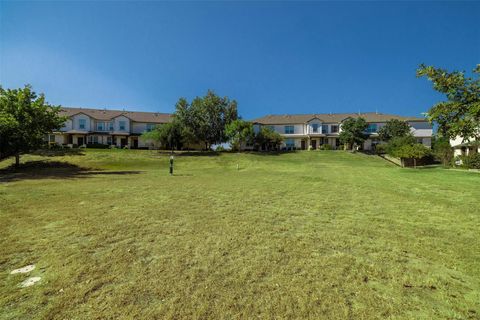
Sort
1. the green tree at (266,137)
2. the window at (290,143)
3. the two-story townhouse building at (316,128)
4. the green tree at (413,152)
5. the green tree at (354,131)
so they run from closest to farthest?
the green tree at (413,152)
the green tree at (354,131)
the green tree at (266,137)
the two-story townhouse building at (316,128)
the window at (290,143)

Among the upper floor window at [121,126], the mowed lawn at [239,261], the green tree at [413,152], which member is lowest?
the mowed lawn at [239,261]

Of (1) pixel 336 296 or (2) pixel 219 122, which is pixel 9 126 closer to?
(1) pixel 336 296

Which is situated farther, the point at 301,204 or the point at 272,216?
the point at 301,204

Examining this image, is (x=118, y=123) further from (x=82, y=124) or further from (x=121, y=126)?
(x=82, y=124)

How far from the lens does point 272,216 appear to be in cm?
770

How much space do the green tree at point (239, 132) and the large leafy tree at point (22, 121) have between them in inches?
1095

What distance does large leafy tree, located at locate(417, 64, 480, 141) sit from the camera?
20.0 feet

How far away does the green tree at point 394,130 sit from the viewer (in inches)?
1902

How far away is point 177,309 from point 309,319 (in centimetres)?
159

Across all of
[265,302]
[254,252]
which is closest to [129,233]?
[254,252]

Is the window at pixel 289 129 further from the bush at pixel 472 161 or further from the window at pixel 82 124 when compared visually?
A: the window at pixel 82 124

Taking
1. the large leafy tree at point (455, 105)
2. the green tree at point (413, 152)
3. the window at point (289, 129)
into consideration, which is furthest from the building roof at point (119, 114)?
the large leafy tree at point (455, 105)

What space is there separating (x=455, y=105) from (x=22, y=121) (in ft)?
102

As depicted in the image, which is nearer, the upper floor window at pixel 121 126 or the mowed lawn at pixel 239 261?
the mowed lawn at pixel 239 261
